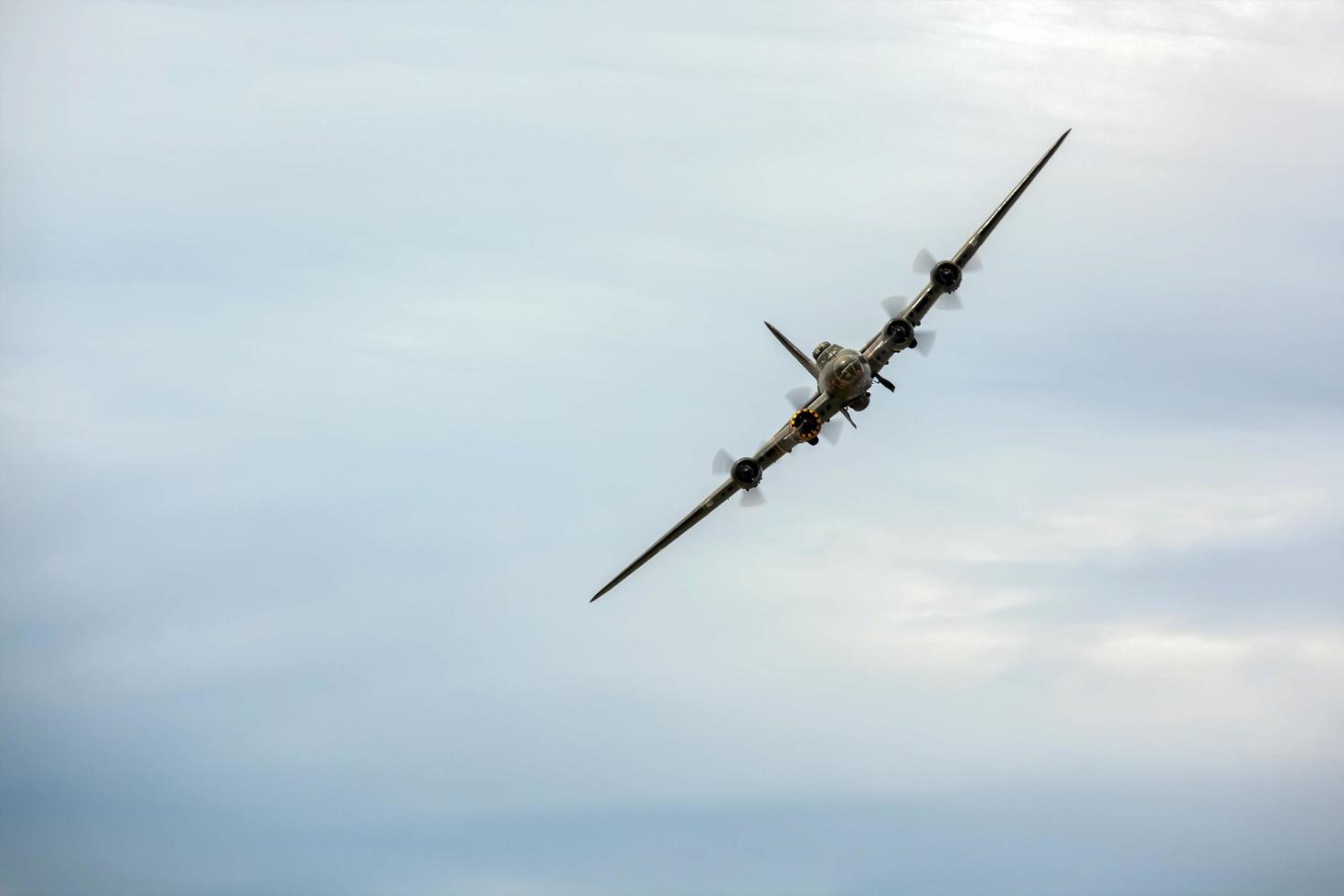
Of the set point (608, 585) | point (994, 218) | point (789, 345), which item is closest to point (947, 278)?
point (994, 218)

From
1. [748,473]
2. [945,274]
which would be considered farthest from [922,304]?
[748,473]

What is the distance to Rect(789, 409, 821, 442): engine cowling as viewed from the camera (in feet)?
379

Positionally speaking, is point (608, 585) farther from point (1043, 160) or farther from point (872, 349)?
point (1043, 160)

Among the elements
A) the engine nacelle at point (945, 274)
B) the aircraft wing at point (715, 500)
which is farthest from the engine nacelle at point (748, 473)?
the engine nacelle at point (945, 274)

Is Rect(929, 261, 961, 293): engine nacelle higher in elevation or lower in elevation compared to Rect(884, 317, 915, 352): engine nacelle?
higher

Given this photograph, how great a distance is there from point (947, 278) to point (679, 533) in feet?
91.9

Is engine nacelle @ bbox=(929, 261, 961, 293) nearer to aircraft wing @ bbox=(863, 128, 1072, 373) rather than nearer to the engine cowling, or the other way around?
aircraft wing @ bbox=(863, 128, 1072, 373)

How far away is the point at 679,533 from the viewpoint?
124125mm

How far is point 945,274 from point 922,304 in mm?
2852

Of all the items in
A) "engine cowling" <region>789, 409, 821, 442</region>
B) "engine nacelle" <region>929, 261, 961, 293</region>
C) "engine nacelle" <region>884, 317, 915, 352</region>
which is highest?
"engine nacelle" <region>929, 261, 961, 293</region>

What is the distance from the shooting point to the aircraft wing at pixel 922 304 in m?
115

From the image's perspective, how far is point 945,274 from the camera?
116m

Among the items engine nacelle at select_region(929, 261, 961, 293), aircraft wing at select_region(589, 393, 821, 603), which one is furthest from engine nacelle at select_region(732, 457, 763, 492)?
engine nacelle at select_region(929, 261, 961, 293)

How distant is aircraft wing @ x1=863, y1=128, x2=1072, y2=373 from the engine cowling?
5556 mm
